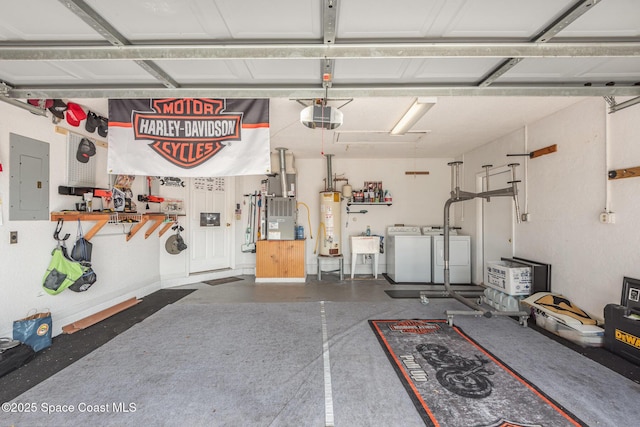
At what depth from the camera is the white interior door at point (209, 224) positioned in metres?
5.55

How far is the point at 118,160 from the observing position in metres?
2.64

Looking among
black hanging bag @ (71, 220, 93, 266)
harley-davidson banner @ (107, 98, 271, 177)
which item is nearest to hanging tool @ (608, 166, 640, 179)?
harley-davidson banner @ (107, 98, 271, 177)

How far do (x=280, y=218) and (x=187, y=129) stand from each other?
10.6 ft

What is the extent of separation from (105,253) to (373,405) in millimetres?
4025

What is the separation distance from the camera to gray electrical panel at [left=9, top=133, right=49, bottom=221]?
8.82 feet

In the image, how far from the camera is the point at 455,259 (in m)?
5.53

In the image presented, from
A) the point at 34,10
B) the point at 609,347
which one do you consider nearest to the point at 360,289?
the point at 609,347

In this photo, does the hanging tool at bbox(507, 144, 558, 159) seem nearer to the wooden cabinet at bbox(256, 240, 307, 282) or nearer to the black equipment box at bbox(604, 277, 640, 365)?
the black equipment box at bbox(604, 277, 640, 365)

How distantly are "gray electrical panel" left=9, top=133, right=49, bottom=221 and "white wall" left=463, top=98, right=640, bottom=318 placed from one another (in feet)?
20.7

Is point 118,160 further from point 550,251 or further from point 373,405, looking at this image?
point 550,251

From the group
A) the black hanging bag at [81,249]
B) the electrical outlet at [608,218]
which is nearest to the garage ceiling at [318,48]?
the electrical outlet at [608,218]

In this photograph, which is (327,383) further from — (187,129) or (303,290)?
(303,290)

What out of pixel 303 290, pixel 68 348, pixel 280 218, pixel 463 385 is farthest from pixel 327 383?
pixel 280 218

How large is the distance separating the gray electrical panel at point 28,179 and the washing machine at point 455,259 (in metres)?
6.11
